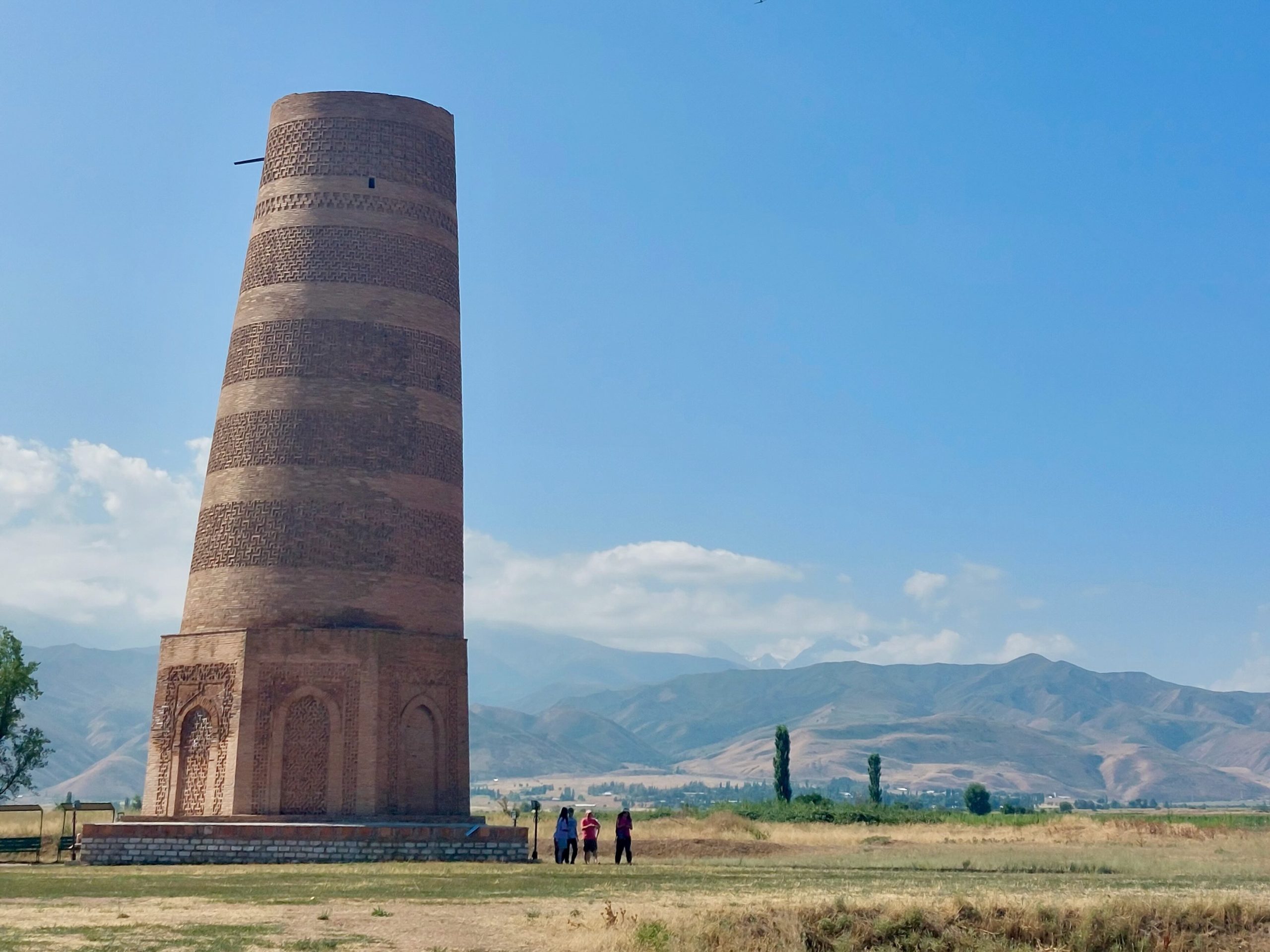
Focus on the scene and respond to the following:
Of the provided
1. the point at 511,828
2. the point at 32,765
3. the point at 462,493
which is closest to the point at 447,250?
the point at 462,493

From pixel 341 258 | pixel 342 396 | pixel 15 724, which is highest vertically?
pixel 341 258

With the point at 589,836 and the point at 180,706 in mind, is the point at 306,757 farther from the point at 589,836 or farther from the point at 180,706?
the point at 589,836

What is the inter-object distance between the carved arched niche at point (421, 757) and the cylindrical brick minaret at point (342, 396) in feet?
6.09

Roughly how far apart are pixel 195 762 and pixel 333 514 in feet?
19.7

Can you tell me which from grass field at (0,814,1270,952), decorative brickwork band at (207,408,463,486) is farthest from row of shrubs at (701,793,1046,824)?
decorative brickwork band at (207,408,463,486)

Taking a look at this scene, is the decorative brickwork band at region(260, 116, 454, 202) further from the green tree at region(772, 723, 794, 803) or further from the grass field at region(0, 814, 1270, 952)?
the green tree at region(772, 723, 794, 803)

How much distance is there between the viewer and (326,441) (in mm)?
32094

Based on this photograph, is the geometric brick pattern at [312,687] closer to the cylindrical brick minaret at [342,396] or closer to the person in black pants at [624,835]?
the cylindrical brick minaret at [342,396]

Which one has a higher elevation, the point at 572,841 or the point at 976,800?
the point at 976,800

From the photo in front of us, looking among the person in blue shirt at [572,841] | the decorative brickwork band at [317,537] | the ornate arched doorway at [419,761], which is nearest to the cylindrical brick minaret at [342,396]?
the decorative brickwork band at [317,537]

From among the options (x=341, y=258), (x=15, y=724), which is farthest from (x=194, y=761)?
(x=15, y=724)

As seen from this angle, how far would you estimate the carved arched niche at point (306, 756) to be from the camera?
98.8 ft

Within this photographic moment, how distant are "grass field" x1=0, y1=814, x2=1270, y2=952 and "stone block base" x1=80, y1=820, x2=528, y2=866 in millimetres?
923

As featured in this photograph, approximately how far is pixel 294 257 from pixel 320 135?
3.13 metres
